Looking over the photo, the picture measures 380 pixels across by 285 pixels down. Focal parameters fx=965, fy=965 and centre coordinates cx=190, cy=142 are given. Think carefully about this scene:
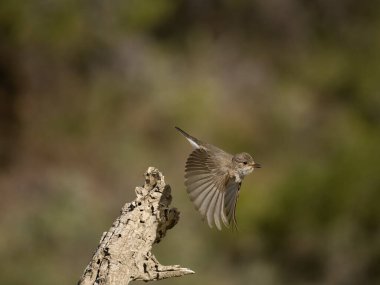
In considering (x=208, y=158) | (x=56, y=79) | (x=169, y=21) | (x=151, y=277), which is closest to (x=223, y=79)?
(x=169, y=21)

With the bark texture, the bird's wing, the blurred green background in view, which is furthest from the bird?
the blurred green background

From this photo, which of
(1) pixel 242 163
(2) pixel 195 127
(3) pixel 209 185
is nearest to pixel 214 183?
(3) pixel 209 185

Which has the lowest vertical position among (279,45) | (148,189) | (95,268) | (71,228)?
(95,268)

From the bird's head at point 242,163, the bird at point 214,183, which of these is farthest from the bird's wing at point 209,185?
the bird's head at point 242,163

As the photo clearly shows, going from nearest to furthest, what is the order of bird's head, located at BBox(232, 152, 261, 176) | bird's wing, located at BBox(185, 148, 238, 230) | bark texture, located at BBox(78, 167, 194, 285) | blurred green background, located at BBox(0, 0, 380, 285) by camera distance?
bark texture, located at BBox(78, 167, 194, 285) → bird's wing, located at BBox(185, 148, 238, 230) → bird's head, located at BBox(232, 152, 261, 176) → blurred green background, located at BBox(0, 0, 380, 285)

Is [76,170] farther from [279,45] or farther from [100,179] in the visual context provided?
[279,45]

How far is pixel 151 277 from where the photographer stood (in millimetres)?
3859

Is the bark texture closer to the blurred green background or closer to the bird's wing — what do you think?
the bird's wing

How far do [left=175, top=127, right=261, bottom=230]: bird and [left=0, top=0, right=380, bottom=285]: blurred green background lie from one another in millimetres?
4038

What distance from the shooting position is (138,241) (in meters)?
3.82

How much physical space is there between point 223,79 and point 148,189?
1031 centimetres

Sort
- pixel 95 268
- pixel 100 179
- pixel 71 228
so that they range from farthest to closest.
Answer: pixel 100 179, pixel 71 228, pixel 95 268

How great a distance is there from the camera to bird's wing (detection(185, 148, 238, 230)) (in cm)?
451

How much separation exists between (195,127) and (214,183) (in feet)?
24.5
